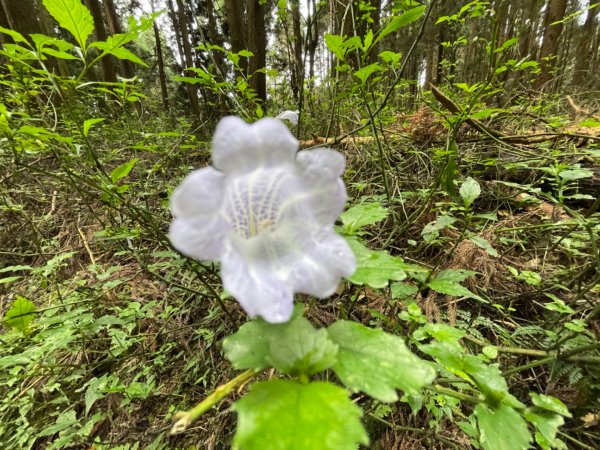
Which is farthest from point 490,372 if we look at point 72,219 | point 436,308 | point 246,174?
point 72,219

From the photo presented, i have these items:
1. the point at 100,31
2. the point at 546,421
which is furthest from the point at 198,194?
the point at 100,31

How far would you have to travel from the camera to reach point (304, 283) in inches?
32.8

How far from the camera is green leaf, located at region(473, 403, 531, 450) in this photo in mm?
922

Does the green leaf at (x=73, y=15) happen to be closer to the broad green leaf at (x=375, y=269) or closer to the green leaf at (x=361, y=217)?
the green leaf at (x=361, y=217)

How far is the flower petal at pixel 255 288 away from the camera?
743 mm

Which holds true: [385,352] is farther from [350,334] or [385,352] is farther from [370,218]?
[370,218]

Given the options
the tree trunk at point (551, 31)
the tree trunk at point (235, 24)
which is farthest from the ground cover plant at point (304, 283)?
the tree trunk at point (551, 31)

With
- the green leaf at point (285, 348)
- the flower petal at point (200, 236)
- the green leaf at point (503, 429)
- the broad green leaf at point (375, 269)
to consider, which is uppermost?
the flower petal at point (200, 236)

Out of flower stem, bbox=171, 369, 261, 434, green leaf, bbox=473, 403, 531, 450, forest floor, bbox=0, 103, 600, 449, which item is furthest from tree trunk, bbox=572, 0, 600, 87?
flower stem, bbox=171, 369, 261, 434

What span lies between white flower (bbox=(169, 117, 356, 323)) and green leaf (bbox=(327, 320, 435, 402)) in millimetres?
174

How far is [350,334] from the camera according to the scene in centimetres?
90

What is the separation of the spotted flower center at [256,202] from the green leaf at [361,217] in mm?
312

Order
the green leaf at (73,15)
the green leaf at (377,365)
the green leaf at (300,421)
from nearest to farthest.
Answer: the green leaf at (300,421)
the green leaf at (377,365)
the green leaf at (73,15)

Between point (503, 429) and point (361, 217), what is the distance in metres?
0.77
